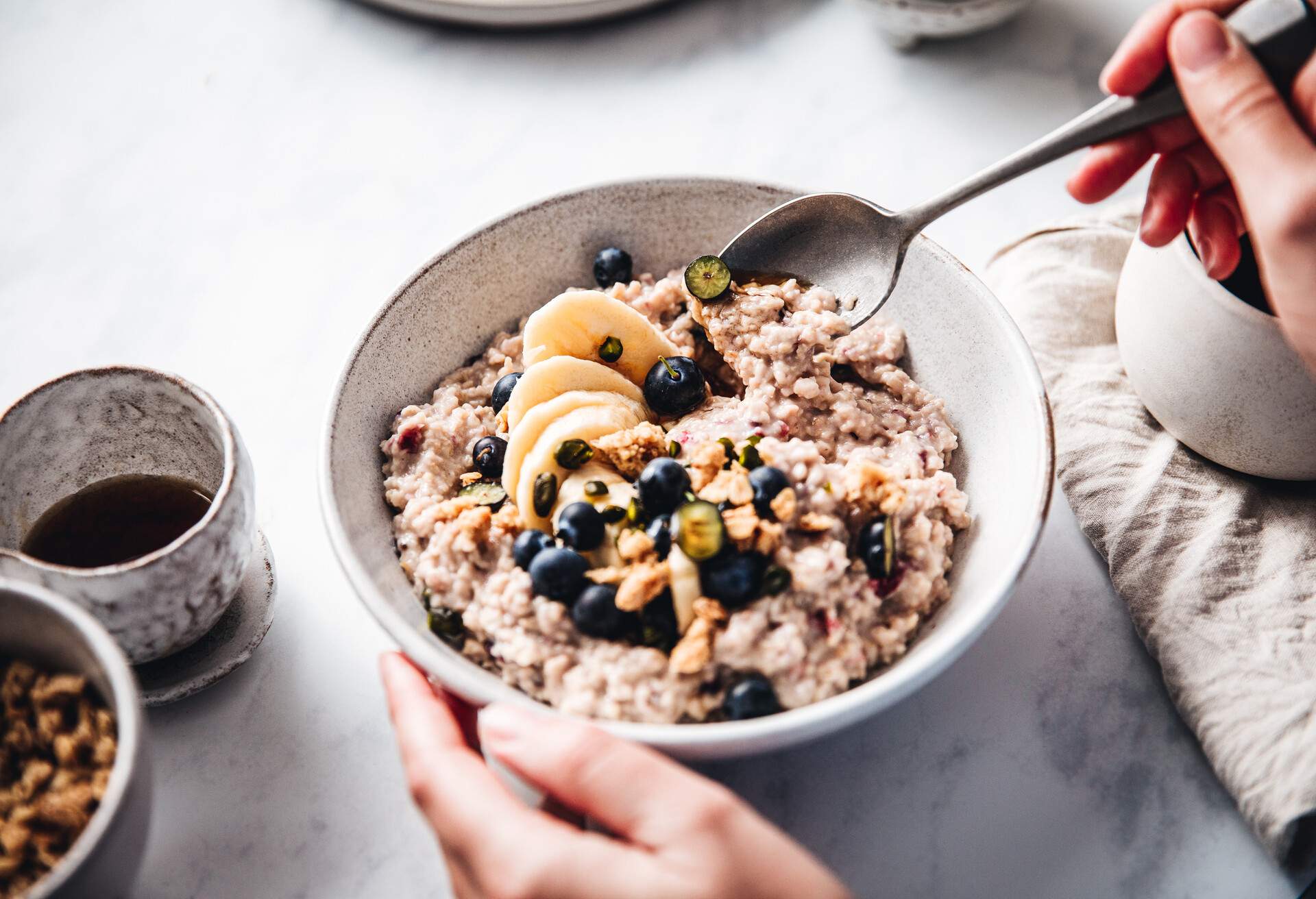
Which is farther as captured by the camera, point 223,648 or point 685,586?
point 223,648

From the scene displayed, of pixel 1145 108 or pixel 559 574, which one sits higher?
pixel 1145 108

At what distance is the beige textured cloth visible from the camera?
3.73ft

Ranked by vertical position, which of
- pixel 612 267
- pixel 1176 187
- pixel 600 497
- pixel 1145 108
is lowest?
pixel 600 497

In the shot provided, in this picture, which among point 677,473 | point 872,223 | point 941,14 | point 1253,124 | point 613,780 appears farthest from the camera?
point 941,14

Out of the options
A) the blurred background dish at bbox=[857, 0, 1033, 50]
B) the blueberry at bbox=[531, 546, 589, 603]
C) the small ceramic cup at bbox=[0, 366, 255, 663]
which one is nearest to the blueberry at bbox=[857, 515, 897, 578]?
the blueberry at bbox=[531, 546, 589, 603]

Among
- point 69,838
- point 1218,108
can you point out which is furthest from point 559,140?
point 69,838

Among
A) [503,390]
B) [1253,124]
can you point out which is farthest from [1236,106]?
[503,390]

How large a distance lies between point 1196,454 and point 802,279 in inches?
24.3

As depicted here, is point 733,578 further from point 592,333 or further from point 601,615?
point 592,333

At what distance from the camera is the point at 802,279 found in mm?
1403

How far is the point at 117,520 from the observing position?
4.06ft

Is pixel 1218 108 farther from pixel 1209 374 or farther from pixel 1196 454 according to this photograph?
pixel 1196 454

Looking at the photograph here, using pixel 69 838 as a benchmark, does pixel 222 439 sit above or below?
above

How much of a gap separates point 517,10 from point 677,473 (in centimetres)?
129
